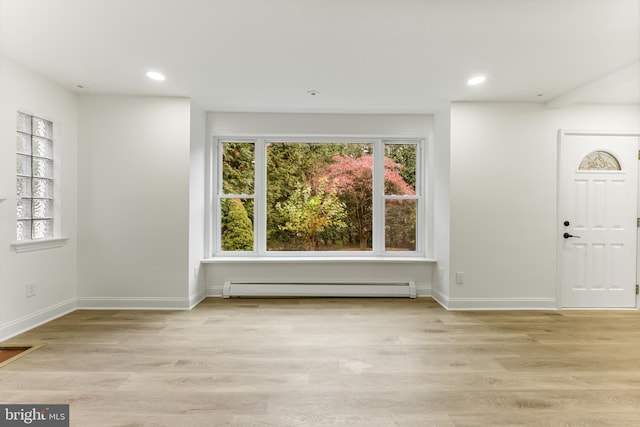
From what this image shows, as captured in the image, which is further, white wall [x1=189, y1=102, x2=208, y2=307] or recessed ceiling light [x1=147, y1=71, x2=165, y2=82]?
white wall [x1=189, y1=102, x2=208, y2=307]

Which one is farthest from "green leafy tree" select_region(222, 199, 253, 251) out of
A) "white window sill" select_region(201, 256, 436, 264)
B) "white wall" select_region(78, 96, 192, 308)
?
"white wall" select_region(78, 96, 192, 308)

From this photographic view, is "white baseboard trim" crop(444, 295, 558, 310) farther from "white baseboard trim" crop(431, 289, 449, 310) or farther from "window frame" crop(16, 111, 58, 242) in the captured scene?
"window frame" crop(16, 111, 58, 242)

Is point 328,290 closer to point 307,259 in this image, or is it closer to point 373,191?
point 307,259

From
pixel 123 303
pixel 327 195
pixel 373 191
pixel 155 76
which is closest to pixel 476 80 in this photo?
pixel 373 191

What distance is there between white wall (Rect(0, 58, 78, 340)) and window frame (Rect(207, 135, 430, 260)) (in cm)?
157

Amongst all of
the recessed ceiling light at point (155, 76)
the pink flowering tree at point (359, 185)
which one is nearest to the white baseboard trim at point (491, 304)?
the pink flowering tree at point (359, 185)

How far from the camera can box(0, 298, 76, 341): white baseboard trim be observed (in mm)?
3127

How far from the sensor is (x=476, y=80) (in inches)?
136

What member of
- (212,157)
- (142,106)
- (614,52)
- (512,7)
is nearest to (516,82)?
(614,52)

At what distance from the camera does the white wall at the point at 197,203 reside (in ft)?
13.6

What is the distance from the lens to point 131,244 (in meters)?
4.02

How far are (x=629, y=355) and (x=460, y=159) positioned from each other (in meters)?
2.34

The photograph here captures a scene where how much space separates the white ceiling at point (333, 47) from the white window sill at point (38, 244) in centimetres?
161

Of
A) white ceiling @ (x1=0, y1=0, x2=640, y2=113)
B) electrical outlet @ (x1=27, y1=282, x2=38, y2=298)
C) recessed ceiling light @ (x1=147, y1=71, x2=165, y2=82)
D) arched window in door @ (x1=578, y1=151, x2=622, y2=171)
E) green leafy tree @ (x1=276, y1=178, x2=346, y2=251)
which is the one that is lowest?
electrical outlet @ (x1=27, y1=282, x2=38, y2=298)
